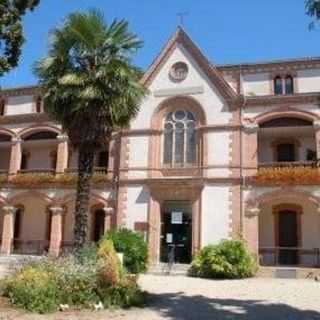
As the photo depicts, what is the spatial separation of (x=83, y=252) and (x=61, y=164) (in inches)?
661

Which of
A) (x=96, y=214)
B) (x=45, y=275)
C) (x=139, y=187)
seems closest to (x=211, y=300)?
(x=45, y=275)

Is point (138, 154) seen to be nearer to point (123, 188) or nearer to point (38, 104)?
point (123, 188)

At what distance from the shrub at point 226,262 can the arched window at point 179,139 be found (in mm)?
6219

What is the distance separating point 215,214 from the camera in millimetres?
29734

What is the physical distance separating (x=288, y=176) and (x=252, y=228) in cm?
344

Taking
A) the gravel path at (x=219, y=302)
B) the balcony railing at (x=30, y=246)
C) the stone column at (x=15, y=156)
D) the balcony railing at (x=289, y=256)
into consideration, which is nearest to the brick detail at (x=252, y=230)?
the balcony railing at (x=289, y=256)

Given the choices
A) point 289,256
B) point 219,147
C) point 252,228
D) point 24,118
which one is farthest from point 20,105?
point 289,256

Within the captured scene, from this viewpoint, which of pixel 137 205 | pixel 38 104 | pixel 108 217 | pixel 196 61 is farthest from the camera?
pixel 38 104

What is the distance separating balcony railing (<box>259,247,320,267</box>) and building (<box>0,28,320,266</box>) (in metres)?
0.06

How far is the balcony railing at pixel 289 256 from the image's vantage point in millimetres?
28859

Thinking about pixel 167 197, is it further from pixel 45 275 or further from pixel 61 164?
pixel 45 275

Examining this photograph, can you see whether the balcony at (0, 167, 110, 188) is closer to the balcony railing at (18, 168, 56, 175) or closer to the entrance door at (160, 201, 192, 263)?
the balcony railing at (18, 168, 56, 175)

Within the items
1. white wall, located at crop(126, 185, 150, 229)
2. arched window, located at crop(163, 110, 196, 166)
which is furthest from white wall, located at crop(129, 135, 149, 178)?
arched window, located at crop(163, 110, 196, 166)

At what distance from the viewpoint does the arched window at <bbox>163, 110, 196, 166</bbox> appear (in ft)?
103
